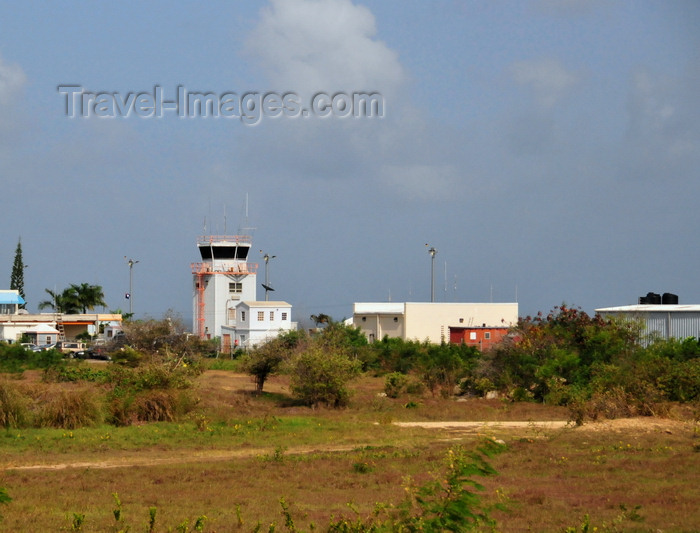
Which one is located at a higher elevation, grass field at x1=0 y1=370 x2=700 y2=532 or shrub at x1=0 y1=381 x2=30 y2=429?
shrub at x1=0 y1=381 x2=30 y2=429

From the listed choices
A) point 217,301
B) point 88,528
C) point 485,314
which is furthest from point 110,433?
point 217,301

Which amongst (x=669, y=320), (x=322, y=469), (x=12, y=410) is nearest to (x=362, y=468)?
(x=322, y=469)

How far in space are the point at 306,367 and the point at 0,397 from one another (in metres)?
11.7

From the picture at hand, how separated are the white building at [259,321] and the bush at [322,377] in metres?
35.7

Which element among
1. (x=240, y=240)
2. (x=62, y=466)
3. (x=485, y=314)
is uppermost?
(x=240, y=240)

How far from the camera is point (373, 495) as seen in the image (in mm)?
15047

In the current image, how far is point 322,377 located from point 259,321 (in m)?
37.8

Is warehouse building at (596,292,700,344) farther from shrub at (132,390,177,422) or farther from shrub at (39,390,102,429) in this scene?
shrub at (39,390,102,429)

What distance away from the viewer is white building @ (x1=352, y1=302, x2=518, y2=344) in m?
67.0

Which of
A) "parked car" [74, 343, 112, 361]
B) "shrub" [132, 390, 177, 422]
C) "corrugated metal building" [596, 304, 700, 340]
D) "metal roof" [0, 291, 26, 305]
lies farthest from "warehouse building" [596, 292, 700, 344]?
"metal roof" [0, 291, 26, 305]

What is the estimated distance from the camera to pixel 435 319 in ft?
221

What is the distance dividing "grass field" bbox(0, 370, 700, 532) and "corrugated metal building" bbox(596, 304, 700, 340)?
1499 centimetres

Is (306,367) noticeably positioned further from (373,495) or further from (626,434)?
(373,495)

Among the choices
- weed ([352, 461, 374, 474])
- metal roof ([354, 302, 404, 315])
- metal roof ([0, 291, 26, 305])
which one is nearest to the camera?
weed ([352, 461, 374, 474])
